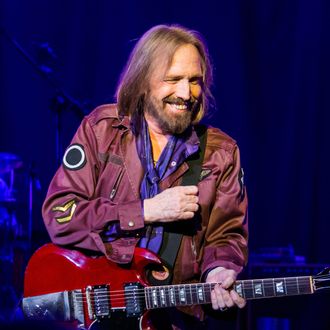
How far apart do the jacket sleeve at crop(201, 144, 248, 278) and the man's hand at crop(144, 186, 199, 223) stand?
256 mm

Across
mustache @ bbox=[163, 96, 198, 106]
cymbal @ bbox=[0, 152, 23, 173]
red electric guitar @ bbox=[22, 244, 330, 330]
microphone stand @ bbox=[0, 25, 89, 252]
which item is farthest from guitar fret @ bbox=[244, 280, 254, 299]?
cymbal @ bbox=[0, 152, 23, 173]

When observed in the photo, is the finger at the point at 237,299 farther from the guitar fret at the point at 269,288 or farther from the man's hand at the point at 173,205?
the man's hand at the point at 173,205

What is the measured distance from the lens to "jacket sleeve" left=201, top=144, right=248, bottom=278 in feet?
11.3

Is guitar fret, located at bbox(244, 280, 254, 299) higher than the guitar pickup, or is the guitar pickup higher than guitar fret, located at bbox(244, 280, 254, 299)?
guitar fret, located at bbox(244, 280, 254, 299)

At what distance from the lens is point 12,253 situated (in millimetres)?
5547

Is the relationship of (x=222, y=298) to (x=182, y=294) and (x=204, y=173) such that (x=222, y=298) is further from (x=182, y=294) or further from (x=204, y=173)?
(x=204, y=173)

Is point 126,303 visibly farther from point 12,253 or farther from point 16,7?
point 16,7

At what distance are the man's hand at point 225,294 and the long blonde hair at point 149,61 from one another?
998 mm

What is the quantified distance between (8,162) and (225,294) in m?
2.93

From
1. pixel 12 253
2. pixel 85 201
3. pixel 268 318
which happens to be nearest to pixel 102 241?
pixel 85 201

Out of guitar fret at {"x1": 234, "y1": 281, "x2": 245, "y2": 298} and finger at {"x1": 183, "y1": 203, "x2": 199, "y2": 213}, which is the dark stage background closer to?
finger at {"x1": 183, "y1": 203, "x2": 199, "y2": 213}

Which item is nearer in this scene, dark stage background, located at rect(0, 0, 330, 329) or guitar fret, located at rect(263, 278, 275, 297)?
guitar fret, located at rect(263, 278, 275, 297)

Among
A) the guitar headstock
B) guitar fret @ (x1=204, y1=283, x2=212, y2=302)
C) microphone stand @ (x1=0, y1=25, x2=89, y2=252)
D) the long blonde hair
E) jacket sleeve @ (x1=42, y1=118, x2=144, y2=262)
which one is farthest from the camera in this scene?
microphone stand @ (x1=0, y1=25, x2=89, y2=252)

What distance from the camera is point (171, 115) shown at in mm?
3680
